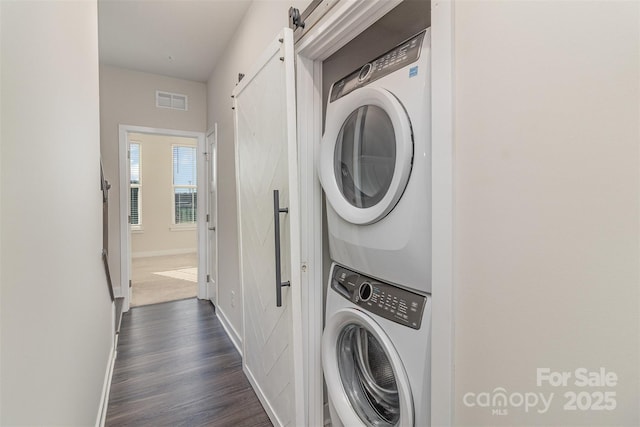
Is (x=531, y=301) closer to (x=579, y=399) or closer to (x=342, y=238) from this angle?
(x=579, y=399)

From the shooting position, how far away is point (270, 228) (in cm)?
169

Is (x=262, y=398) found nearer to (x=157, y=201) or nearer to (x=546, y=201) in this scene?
(x=546, y=201)

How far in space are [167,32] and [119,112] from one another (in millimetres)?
1375

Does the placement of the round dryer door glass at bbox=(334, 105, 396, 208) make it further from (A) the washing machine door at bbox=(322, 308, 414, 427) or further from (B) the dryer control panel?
(A) the washing machine door at bbox=(322, 308, 414, 427)

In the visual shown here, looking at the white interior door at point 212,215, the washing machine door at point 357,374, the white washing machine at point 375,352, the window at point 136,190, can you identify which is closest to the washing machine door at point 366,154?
the white washing machine at point 375,352

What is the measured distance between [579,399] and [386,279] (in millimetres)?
644

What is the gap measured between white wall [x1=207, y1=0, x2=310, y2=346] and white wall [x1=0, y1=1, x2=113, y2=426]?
1037mm

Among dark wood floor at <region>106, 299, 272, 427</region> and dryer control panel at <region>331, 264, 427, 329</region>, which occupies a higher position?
dryer control panel at <region>331, 264, 427, 329</region>

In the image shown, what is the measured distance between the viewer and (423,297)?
104cm

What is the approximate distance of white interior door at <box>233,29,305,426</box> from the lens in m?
1.42

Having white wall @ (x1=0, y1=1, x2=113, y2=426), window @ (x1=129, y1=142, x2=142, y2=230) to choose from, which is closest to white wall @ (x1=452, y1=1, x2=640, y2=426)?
white wall @ (x1=0, y1=1, x2=113, y2=426)

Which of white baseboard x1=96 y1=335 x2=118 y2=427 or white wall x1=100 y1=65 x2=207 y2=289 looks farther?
white wall x1=100 y1=65 x2=207 y2=289

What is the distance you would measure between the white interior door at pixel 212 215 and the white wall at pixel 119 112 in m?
0.57

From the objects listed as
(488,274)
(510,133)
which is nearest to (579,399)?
(488,274)
